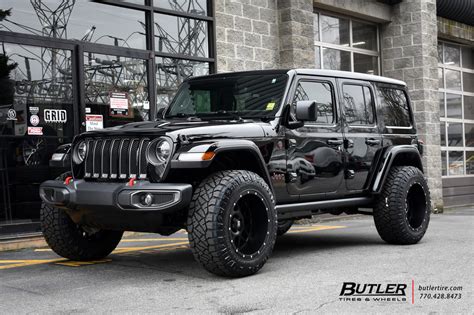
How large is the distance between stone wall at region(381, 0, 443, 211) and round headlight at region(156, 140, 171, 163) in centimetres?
1071

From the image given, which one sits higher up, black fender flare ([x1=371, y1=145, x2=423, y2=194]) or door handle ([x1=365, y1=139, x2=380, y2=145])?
door handle ([x1=365, y1=139, x2=380, y2=145])

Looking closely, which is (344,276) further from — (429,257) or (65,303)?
(65,303)

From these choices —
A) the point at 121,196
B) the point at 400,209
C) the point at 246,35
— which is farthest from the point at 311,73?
the point at 246,35

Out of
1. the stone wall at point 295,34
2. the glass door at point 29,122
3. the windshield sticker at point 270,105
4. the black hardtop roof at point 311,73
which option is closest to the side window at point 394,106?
the black hardtop roof at point 311,73

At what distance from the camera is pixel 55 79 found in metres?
9.15

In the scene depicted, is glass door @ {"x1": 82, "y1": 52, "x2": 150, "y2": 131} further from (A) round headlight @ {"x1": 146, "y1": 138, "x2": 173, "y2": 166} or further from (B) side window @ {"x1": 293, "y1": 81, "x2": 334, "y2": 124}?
(A) round headlight @ {"x1": 146, "y1": 138, "x2": 173, "y2": 166}

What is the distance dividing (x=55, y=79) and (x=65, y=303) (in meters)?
5.02

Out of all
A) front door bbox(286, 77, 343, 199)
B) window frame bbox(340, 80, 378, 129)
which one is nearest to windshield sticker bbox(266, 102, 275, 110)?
front door bbox(286, 77, 343, 199)

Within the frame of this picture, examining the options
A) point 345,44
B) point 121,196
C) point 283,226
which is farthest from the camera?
point 345,44

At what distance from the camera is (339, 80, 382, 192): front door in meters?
7.12

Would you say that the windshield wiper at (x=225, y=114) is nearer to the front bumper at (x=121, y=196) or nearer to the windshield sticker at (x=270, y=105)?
the windshield sticker at (x=270, y=105)

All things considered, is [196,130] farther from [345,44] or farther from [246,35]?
[345,44]

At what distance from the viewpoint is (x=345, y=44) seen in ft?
48.0

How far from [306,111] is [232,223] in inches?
51.6
